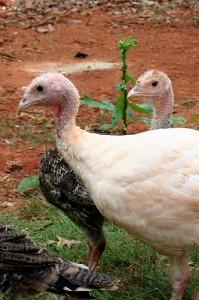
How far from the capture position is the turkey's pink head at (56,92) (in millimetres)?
5016

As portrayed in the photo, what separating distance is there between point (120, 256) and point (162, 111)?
1.08 meters

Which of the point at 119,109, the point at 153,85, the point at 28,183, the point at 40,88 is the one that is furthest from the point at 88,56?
the point at 40,88

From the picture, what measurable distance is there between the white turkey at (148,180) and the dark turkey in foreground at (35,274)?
14.0 inches

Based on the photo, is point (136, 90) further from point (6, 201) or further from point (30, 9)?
point (30, 9)

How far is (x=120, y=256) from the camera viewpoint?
18.8 feet

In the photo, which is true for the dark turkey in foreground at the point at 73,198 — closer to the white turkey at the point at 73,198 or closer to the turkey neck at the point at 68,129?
the white turkey at the point at 73,198

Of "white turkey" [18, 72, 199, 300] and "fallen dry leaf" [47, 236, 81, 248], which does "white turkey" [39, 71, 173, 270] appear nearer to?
"fallen dry leaf" [47, 236, 81, 248]

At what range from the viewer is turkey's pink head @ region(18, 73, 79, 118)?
197 inches

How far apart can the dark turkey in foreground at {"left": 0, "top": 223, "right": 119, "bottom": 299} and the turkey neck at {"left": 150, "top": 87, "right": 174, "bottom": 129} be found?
160cm

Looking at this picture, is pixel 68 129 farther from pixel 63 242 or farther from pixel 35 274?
pixel 63 242

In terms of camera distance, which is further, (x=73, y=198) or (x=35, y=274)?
(x=73, y=198)

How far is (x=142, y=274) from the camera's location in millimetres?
5480

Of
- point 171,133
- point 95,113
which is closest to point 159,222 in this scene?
point 171,133

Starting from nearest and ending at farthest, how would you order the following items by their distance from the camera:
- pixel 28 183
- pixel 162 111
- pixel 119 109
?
pixel 162 111 → pixel 119 109 → pixel 28 183
